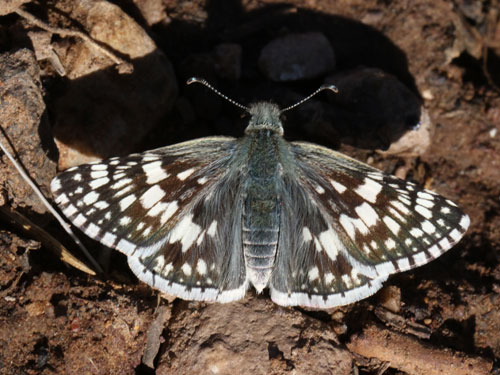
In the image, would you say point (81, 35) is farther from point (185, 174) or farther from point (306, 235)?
point (306, 235)

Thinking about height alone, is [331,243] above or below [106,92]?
below

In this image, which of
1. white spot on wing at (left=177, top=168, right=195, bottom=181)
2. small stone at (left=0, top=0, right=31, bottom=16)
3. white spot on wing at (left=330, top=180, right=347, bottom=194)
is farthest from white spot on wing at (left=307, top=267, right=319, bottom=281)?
small stone at (left=0, top=0, right=31, bottom=16)

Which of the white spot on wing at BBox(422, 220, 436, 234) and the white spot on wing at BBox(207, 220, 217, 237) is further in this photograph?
the white spot on wing at BBox(207, 220, 217, 237)

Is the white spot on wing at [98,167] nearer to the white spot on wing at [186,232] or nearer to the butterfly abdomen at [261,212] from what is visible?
the white spot on wing at [186,232]

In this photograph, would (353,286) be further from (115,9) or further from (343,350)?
(115,9)

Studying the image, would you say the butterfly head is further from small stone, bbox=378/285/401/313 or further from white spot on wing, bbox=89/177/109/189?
small stone, bbox=378/285/401/313

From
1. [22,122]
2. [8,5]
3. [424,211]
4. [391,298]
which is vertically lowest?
[391,298]

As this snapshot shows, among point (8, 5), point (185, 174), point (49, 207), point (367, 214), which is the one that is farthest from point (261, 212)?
point (8, 5)

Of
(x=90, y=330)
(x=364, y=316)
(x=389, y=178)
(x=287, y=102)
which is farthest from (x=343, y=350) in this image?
(x=287, y=102)
